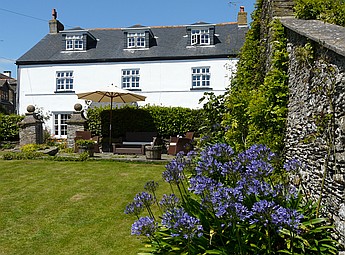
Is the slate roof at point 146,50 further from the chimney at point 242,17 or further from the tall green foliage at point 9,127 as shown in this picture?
the tall green foliage at point 9,127

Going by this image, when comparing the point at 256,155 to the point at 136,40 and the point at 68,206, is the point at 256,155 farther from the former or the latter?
the point at 136,40

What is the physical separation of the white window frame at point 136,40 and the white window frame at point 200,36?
3.47 meters

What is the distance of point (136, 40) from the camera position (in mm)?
23391

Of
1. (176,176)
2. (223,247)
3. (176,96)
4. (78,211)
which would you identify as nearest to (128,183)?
(78,211)

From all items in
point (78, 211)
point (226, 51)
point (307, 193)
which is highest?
point (226, 51)

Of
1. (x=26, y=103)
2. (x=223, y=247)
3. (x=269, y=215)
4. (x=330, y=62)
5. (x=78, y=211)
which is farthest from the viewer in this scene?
(x=26, y=103)

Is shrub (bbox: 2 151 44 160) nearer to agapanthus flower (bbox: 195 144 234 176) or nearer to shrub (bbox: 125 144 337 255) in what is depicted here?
shrub (bbox: 125 144 337 255)

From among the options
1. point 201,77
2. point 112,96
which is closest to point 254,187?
point 112,96

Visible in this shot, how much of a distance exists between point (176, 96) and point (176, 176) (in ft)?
62.1

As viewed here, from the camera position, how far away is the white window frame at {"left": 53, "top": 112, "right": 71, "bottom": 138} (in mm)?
22531

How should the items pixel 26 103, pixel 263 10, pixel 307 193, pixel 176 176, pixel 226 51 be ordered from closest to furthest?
1. pixel 176 176
2. pixel 307 193
3. pixel 263 10
4. pixel 226 51
5. pixel 26 103

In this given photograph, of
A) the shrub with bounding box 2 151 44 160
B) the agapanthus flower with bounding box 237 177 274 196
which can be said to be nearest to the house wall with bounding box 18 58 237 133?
the shrub with bounding box 2 151 44 160

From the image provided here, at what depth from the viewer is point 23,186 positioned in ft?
26.1

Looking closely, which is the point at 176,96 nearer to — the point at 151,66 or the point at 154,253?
the point at 151,66
